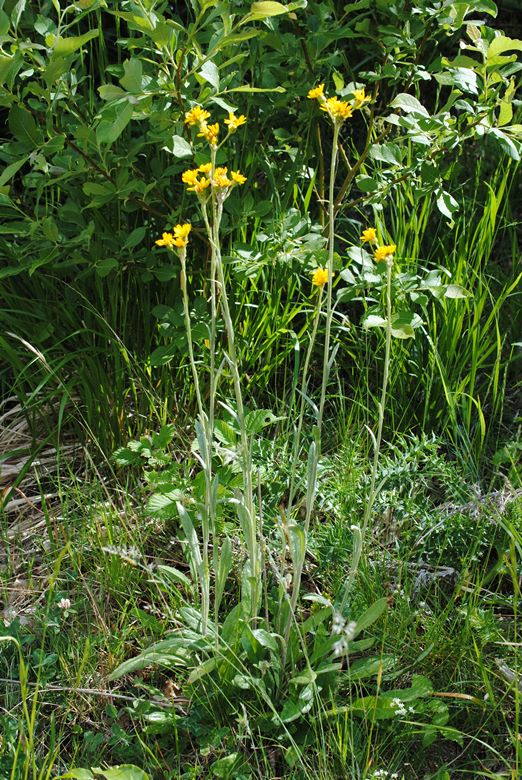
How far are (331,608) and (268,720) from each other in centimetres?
23

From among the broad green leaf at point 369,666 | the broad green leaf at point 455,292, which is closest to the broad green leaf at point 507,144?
Result: the broad green leaf at point 455,292

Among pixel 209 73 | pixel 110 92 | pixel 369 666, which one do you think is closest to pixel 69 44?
pixel 110 92

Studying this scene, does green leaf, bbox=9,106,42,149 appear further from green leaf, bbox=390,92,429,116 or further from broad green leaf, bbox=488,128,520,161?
broad green leaf, bbox=488,128,520,161

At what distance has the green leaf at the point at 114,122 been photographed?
5.63 feet

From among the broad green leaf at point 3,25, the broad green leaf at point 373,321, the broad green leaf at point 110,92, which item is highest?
the broad green leaf at point 3,25

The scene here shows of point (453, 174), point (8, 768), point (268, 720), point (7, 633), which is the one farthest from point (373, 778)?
point (453, 174)

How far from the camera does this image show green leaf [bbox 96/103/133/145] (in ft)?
5.63

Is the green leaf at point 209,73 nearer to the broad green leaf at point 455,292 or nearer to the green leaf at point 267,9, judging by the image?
the green leaf at point 267,9

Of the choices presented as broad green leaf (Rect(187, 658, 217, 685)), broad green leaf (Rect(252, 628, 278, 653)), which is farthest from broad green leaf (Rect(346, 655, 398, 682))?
broad green leaf (Rect(187, 658, 217, 685))

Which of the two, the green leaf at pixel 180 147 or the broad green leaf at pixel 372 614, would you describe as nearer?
the broad green leaf at pixel 372 614

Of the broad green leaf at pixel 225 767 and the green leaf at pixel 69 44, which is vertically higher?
the green leaf at pixel 69 44

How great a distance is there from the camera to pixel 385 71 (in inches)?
87.5

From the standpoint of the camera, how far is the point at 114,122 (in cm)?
173

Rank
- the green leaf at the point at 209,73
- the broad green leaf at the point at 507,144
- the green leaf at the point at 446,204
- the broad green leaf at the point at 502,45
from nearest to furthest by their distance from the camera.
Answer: the green leaf at the point at 209,73
the broad green leaf at the point at 502,45
the broad green leaf at the point at 507,144
the green leaf at the point at 446,204
